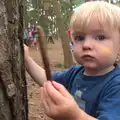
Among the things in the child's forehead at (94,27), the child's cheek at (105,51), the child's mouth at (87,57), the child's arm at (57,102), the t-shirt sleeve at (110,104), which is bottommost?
the t-shirt sleeve at (110,104)

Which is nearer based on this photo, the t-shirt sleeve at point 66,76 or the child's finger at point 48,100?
the child's finger at point 48,100

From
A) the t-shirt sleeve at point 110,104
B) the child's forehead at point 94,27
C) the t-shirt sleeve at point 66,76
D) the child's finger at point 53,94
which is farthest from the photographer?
the t-shirt sleeve at point 66,76

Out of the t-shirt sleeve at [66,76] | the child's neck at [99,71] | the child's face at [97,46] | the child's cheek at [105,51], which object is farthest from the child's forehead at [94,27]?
the t-shirt sleeve at [66,76]

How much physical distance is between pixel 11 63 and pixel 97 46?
0.55 m

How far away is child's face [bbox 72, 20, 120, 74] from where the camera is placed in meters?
1.80

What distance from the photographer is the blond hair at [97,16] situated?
5.92 feet

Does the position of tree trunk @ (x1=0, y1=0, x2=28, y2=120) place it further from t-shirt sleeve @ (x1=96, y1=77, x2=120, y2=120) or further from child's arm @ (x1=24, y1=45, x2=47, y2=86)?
t-shirt sleeve @ (x1=96, y1=77, x2=120, y2=120)

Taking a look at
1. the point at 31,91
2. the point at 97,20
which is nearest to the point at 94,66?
the point at 97,20

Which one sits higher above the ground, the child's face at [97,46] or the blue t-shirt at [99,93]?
the child's face at [97,46]

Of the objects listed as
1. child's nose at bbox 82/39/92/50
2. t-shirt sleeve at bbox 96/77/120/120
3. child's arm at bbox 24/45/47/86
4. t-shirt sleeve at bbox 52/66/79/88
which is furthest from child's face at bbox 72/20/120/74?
child's arm at bbox 24/45/47/86

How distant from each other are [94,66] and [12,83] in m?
0.53

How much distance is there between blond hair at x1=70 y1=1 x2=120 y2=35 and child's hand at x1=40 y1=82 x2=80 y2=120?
1.65 feet

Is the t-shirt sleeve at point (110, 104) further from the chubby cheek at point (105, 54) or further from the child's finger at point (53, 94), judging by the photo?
the child's finger at point (53, 94)

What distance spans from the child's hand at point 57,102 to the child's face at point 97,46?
1.29 feet
